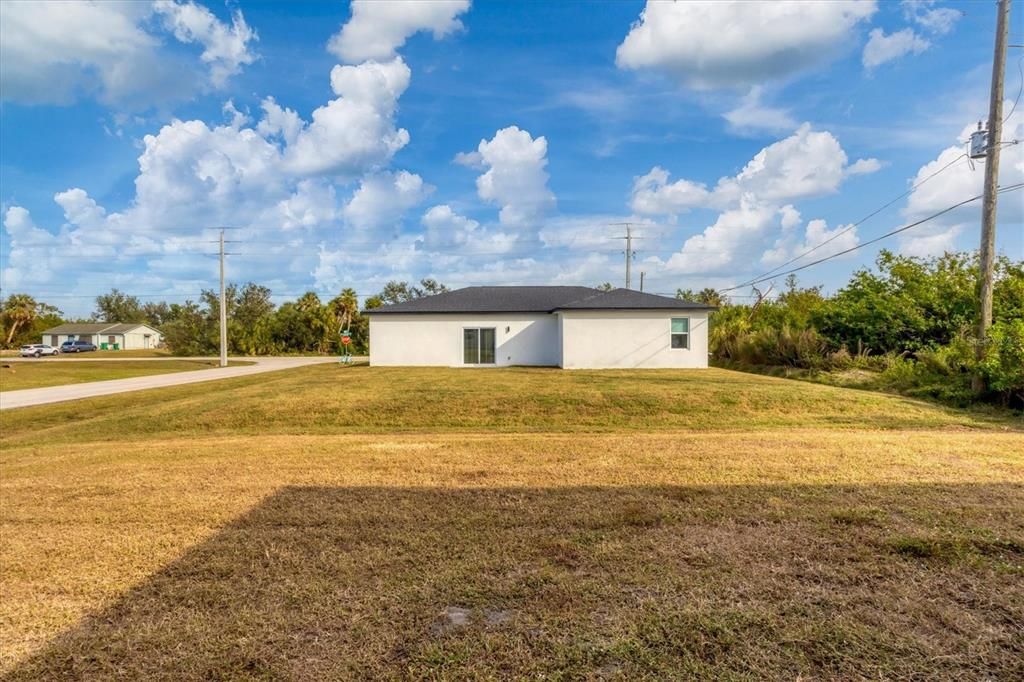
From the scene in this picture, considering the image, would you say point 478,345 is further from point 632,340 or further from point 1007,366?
point 1007,366

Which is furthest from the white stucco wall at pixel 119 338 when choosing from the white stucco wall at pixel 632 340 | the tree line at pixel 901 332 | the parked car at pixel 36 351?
the tree line at pixel 901 332

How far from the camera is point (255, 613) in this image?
2.89m

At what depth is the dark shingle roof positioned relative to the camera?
20.2 m

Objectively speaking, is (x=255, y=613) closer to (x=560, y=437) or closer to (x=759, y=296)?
(x=560, y=437)

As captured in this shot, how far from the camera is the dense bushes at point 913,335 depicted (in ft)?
36.4

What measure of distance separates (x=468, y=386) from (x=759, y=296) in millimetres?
27206

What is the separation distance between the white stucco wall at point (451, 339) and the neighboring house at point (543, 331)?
41mm

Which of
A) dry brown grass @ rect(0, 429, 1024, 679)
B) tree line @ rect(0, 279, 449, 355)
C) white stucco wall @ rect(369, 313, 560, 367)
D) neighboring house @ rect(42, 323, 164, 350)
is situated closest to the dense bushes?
dry brown grass @ rect(0, 429, 1024, 679)

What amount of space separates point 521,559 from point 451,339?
1890 centimetres

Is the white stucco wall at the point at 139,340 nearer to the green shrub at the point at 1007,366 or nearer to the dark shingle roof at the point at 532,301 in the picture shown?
the dark shingle roof at the point at 532,301

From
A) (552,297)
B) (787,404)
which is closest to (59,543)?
(787,404)

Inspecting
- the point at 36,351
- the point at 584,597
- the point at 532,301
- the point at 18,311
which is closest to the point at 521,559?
the point at 584,597

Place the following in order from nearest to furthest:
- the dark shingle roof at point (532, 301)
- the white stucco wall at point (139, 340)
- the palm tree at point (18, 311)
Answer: the dark shingle roof at point (532, 301) < the palm tree at point (18, 311) < the white stucco wall at point (139, 340)

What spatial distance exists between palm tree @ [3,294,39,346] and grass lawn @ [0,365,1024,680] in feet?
235
